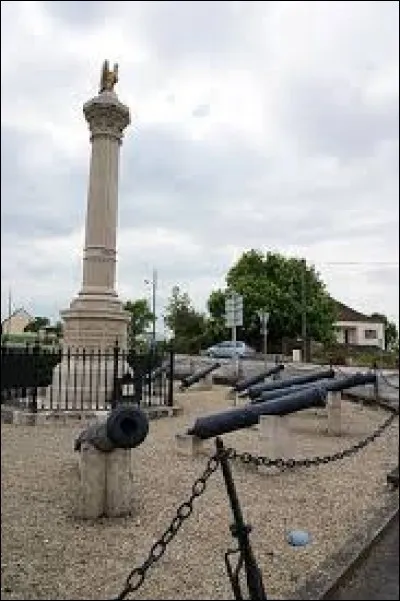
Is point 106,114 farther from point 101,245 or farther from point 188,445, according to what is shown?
point 188,445

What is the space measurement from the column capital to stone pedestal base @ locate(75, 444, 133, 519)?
10.5 meters

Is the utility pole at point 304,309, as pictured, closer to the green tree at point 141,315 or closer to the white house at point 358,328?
the green tree at point 141,315

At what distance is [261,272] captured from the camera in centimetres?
5284

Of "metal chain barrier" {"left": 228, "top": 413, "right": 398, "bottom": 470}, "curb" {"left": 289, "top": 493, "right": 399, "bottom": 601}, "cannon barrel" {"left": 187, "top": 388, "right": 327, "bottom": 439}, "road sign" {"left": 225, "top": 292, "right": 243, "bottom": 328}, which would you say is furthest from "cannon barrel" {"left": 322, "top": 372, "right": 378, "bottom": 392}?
"curb" {"left": 289, "top": 493, "right": 399, "bottom": 601}

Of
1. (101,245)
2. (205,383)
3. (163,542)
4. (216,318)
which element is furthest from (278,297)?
(163,542)

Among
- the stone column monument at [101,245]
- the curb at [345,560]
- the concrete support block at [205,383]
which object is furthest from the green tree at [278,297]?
the curb at [345,560]

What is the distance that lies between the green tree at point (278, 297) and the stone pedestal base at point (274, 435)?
129 ft

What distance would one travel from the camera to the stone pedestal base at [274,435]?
9.16 meters

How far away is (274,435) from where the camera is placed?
9.20 metres

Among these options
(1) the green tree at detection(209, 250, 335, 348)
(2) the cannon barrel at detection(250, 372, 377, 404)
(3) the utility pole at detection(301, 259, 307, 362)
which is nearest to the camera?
(2) the cannon barrel at detection(250, 372, 377, 404)

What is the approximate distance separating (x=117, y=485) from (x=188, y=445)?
321 cm

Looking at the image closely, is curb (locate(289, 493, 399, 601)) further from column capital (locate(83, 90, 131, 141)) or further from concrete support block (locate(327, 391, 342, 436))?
column capital (locate(83, 90, 131, 141))

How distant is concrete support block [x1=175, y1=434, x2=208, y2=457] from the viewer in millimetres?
9172

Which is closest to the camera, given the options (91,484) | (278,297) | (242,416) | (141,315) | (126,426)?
(126,426)
